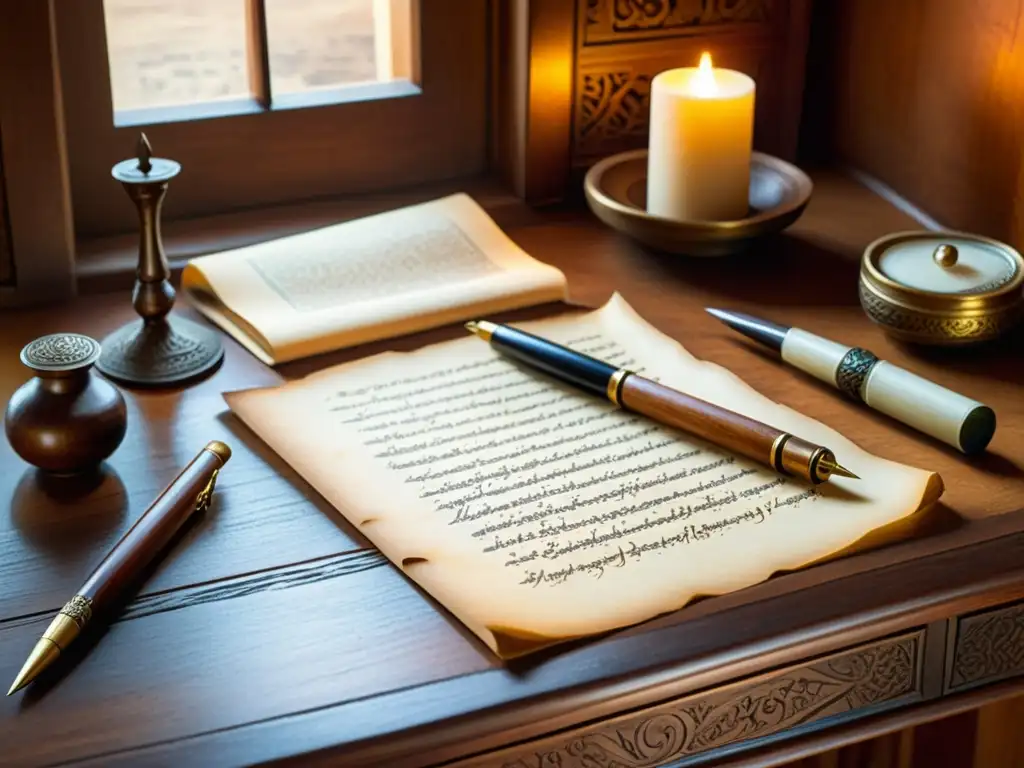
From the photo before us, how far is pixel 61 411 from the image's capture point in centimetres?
81

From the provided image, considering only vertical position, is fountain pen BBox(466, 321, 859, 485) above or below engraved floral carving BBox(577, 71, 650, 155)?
below

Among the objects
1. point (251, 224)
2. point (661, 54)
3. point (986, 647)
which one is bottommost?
point (986, 647)

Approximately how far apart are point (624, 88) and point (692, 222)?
21 centimetres

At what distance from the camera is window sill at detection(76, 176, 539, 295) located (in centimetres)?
108

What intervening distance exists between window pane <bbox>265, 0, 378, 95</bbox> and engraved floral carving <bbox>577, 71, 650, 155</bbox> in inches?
7.5

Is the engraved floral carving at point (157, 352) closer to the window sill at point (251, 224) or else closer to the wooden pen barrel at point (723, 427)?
the window sill at point (251, 224)

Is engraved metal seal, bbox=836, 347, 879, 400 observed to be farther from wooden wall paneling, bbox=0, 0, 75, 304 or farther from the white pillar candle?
wooden wall paneling, bbox=0, 0, 75, 304

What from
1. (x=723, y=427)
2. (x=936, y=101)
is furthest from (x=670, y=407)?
(x=936, y=101)

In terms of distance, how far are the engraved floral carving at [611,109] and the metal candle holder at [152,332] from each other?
41cm

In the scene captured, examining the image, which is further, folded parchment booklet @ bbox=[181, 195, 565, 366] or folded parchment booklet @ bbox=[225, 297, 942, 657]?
folded parchment booklet @ bbox=[181, 195, 565, 366]

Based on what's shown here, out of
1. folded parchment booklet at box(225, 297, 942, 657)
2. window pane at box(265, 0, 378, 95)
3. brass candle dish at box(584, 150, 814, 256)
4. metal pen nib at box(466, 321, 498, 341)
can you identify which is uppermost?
window pane at box(265, 0, 378, 95)

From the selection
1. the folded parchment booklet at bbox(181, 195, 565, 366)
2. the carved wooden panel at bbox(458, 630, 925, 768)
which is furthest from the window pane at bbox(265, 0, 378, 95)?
the carved wooden panel at bbox(458, 630, 925, 768)

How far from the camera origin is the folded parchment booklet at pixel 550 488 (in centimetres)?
74

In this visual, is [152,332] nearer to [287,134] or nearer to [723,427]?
[287,134]
